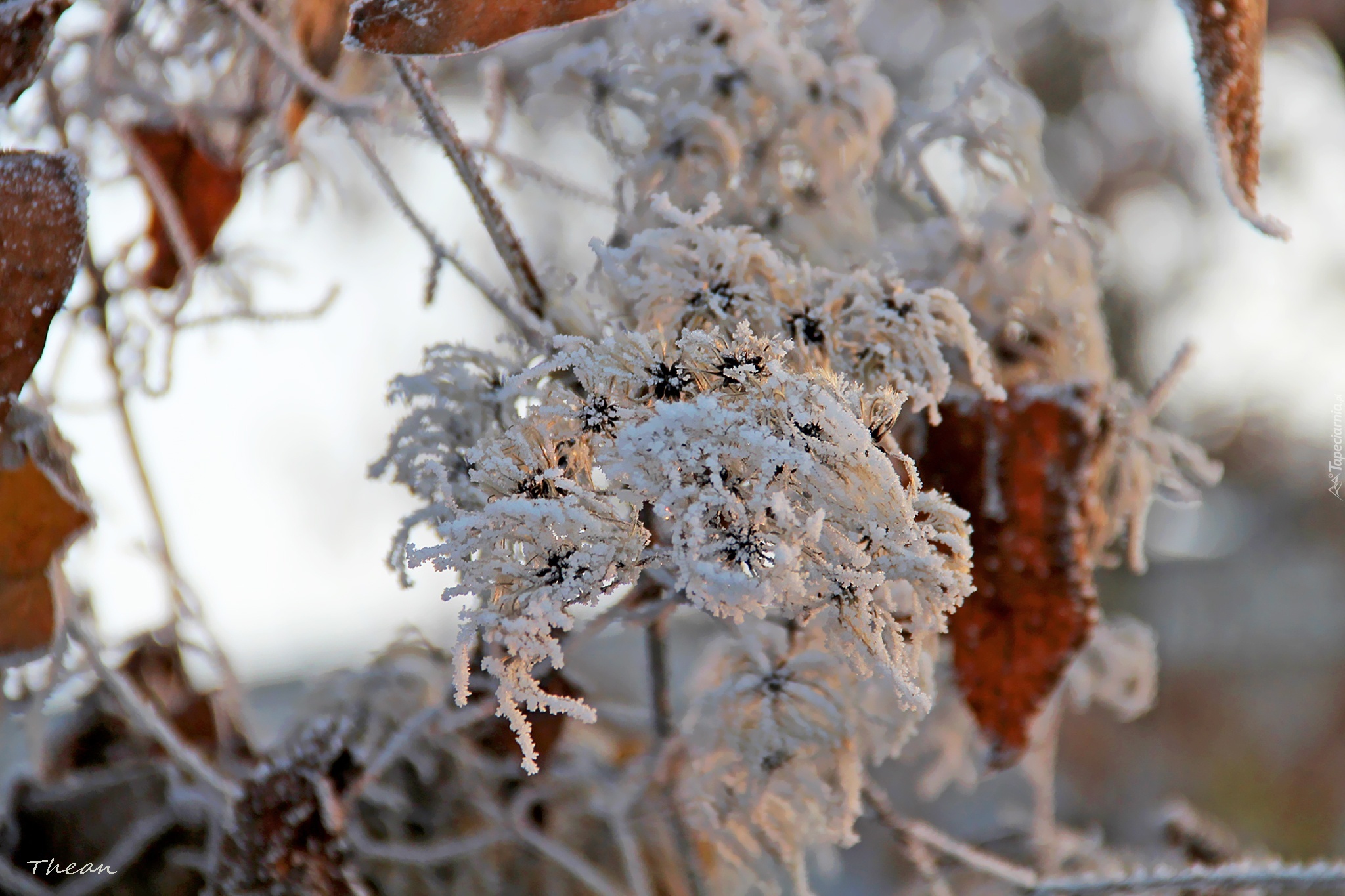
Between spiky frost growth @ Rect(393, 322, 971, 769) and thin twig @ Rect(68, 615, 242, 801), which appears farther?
thin twig @ Rect(68, 615, 242, 801)

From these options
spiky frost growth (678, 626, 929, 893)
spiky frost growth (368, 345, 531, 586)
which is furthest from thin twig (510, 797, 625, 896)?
spiky frost growth (368, 345, 531, 586)

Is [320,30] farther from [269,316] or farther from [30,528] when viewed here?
[30,528]

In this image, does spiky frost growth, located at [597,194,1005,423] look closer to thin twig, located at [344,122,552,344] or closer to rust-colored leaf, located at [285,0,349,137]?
thin twig, located at [344,122,552,344]

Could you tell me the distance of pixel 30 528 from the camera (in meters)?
0.39

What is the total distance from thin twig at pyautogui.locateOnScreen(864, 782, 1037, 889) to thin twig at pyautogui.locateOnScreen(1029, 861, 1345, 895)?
2 cm

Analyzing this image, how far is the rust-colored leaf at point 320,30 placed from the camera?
1.42ft

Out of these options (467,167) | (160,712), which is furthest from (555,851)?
(467,167)

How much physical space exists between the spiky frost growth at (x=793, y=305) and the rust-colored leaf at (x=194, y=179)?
309 mm

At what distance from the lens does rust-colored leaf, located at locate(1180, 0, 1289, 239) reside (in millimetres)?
301

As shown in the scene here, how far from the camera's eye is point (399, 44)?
10.6 inches

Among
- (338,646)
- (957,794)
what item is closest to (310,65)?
(338,646)

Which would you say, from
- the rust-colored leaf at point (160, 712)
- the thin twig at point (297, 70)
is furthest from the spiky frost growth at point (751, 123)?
the rust-colored leaf at point (160, 712)

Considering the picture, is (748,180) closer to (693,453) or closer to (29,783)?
(693,453)

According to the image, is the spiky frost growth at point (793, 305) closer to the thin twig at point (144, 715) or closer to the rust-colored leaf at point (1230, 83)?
the rust-colored leaf at point (1230, 83)
